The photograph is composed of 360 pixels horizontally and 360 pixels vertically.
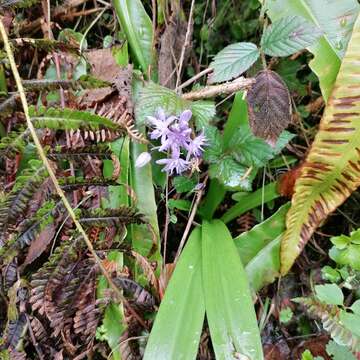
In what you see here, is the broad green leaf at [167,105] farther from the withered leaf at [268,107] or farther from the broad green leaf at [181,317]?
the broad green leaf at [181,317]

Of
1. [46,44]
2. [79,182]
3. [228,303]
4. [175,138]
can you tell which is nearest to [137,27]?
[46,44]

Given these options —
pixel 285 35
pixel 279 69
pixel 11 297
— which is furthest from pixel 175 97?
pixel 11 297

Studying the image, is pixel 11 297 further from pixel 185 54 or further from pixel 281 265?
pixel 185 54

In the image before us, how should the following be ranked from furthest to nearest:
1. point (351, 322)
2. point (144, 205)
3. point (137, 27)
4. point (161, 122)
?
point (137, 27)
point (144, 205)
point (161, 122)
point (351, 322)

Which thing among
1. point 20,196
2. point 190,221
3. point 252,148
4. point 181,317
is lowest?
point 181,317

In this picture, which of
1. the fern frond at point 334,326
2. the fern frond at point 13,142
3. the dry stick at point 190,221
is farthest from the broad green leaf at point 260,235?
the fern frond at point 13,142

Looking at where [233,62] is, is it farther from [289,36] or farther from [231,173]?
[231,173]
